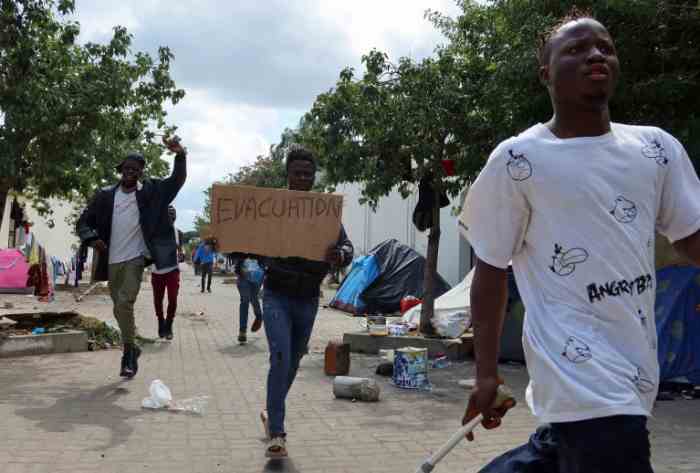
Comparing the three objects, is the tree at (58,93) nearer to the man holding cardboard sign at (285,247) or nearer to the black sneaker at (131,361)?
the black sneaker at (131,361)

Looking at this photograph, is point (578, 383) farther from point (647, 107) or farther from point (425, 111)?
point (425, 111)

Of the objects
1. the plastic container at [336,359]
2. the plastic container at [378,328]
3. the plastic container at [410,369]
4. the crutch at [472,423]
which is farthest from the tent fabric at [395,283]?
the crutch at [472,423]

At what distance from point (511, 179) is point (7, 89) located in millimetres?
8510

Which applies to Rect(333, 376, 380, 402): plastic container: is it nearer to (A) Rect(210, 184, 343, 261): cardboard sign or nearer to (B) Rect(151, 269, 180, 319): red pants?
(A) Rect(210, 184, 343, 261): cardboard sign

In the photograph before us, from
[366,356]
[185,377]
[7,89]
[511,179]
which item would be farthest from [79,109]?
[511,179]

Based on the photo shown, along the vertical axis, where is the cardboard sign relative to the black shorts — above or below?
above

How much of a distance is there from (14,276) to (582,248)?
75.1ft

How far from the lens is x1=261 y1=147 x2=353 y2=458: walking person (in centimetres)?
462

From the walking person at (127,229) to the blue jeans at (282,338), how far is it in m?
2.65

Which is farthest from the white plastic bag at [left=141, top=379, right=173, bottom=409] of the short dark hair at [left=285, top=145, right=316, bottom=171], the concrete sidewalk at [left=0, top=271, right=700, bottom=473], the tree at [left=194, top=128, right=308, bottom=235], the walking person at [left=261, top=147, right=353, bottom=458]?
the tree at [left=194, top=128, right=308, bottom=235]

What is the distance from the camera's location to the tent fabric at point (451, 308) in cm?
1078

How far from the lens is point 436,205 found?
36.5ft

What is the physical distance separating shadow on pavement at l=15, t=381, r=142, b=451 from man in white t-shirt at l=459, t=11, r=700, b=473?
361 cm

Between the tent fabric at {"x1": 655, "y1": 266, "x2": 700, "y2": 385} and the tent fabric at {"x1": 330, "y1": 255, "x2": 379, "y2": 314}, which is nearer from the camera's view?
the tent fabric at {"x1": 655, "y1": 266, "x2": 700, "y2": 385}
